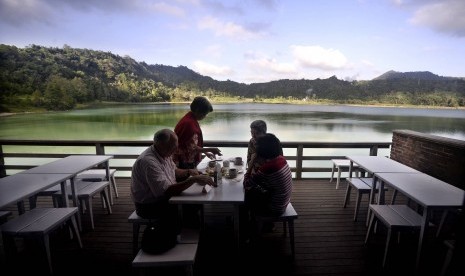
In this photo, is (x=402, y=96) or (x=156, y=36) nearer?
(x=156, y=36)

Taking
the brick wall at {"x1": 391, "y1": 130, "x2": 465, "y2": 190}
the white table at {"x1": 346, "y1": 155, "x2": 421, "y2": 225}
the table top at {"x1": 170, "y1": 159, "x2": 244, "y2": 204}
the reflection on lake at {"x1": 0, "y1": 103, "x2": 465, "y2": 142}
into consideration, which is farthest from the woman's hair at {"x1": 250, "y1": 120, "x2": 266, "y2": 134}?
the reflection on lake at {"x1": 0, "y1": 103, "x2": 465, "y2": 142}

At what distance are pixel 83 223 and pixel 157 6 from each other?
6.54 meters

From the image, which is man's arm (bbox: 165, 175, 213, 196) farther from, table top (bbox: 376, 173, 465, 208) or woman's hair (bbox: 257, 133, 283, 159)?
table top (bbox: 376, 173, 465, 208)

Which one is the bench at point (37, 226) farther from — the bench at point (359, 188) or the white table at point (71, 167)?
the bench at point (359, 188)

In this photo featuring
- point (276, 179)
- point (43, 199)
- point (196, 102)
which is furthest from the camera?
point (43, 199)

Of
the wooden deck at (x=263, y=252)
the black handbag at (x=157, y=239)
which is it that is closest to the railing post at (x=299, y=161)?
the wooden deck at (x=263, y=252)

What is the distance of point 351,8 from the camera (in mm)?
5359

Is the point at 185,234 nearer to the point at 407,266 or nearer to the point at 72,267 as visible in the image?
the point at 72,267

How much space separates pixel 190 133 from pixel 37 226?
1587 mm

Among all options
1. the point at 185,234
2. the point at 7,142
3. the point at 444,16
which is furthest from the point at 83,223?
the point at 444,16

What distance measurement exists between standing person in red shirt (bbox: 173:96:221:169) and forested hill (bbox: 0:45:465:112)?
2454 cm

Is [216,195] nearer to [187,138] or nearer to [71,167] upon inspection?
[187,138]

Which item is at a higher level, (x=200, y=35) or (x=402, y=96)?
(x=200, y=35)

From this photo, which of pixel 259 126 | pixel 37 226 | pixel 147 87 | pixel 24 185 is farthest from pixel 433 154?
pixel 147 87
